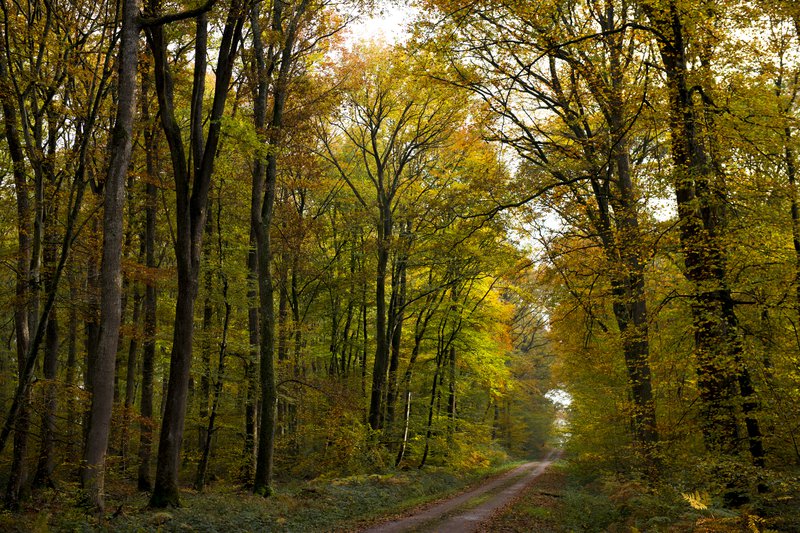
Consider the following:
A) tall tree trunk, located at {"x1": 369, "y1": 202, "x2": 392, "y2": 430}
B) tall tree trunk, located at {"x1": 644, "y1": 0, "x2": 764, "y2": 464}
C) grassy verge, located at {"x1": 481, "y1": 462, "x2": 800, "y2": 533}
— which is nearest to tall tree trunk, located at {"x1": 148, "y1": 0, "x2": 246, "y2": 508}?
grassy verge, located at {"x1": 481, "y1": 462, "x2": 800, "y2": 533}

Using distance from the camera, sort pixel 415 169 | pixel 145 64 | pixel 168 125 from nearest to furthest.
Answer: pixel 168 125, pixel 145 64, pixel 415 169

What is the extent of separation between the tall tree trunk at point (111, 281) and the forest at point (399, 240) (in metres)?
0.05

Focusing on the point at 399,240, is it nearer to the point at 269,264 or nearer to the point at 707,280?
the point at 269,264

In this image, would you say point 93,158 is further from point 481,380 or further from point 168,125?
point 481,380

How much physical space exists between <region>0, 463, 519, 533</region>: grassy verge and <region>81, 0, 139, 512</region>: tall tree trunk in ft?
1.99

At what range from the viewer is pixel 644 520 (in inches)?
348

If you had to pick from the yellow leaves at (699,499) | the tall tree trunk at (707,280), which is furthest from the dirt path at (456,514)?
the tall tree trunk at (707,280)

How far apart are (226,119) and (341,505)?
858cm

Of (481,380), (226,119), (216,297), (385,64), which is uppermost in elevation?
(385,64)

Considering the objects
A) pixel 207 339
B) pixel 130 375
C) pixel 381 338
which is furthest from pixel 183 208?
pixel 381 338

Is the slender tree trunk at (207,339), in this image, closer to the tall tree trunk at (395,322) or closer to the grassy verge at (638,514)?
the tall tree trunk at (395,322)

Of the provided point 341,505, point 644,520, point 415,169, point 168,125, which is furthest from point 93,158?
point 644,520

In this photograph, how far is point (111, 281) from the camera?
8.49 metres

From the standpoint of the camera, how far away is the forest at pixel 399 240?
8305 millimetres
